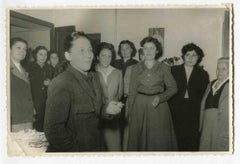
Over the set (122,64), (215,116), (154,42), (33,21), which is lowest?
(215,116)

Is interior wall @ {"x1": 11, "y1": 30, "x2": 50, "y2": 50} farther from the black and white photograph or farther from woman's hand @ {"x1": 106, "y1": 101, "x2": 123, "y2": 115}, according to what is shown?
woman's hand @ {"x1": 106, "y1": 101, "x2": 123, "y2": 115}

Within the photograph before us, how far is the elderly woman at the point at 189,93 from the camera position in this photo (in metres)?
1.97

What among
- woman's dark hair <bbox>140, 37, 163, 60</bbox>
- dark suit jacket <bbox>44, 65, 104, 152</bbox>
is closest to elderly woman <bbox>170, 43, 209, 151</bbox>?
woman's dark hair <bbox>140, 37, 163, 60</bbox>

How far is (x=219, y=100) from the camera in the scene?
1979 millimetres

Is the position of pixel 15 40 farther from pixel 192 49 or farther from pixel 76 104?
pixel 192 49

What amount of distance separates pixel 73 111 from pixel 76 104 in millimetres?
38

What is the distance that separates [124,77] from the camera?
77.6 inches

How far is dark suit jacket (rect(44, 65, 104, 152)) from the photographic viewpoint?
6.42 feet

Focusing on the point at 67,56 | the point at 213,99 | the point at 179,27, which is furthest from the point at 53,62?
the point at 213,99

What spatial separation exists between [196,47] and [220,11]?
0.71 ft

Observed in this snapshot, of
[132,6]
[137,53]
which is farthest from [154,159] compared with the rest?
[132,6]

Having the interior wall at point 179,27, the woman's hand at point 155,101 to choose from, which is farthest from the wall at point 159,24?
the woman's hand at point 155,101

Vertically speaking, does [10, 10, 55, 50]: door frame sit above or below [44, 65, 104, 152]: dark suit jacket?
above

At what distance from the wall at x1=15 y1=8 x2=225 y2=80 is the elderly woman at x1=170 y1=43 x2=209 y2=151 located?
0.12 feet
